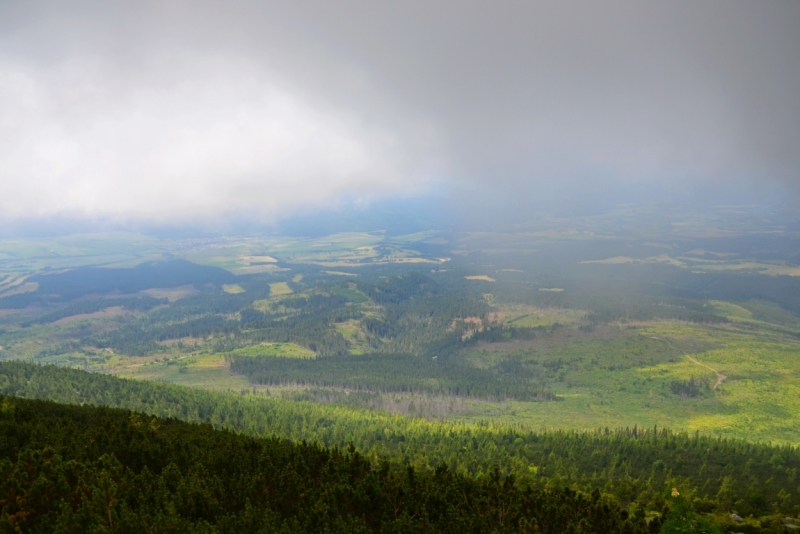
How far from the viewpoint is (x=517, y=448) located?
111 metres

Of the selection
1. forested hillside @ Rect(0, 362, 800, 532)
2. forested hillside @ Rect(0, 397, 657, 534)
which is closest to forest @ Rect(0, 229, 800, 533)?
forested hillside @ Rect(0, 397, 657, 534)

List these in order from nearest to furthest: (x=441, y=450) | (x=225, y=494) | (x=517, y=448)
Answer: (x=225, y=494), (x=441, y=450), (x=517, y=448)

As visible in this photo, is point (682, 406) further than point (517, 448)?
Yes

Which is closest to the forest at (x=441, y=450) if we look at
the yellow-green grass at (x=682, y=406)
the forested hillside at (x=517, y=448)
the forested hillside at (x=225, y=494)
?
the forested hillside at (x=225, y=494)

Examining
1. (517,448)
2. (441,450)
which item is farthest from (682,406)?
(441,450)

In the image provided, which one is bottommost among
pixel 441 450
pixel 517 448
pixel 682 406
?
pixel 682 406

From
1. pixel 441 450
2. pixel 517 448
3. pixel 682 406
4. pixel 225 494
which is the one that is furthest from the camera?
pixel 682 406

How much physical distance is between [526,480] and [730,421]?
115 metres

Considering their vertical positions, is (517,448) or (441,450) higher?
(441,450)

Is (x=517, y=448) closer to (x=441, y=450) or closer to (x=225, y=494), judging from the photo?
(x=441, y=450)

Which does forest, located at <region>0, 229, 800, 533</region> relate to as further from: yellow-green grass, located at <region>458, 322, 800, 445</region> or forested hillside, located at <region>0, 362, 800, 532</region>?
yellow-green grass, located at <region>458, 322, 800, 445</region>

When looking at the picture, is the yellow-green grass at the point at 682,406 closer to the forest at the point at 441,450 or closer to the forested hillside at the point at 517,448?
the forest at the point at 441,450

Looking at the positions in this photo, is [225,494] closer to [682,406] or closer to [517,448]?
[517,448]

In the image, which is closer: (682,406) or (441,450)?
(441,450)
